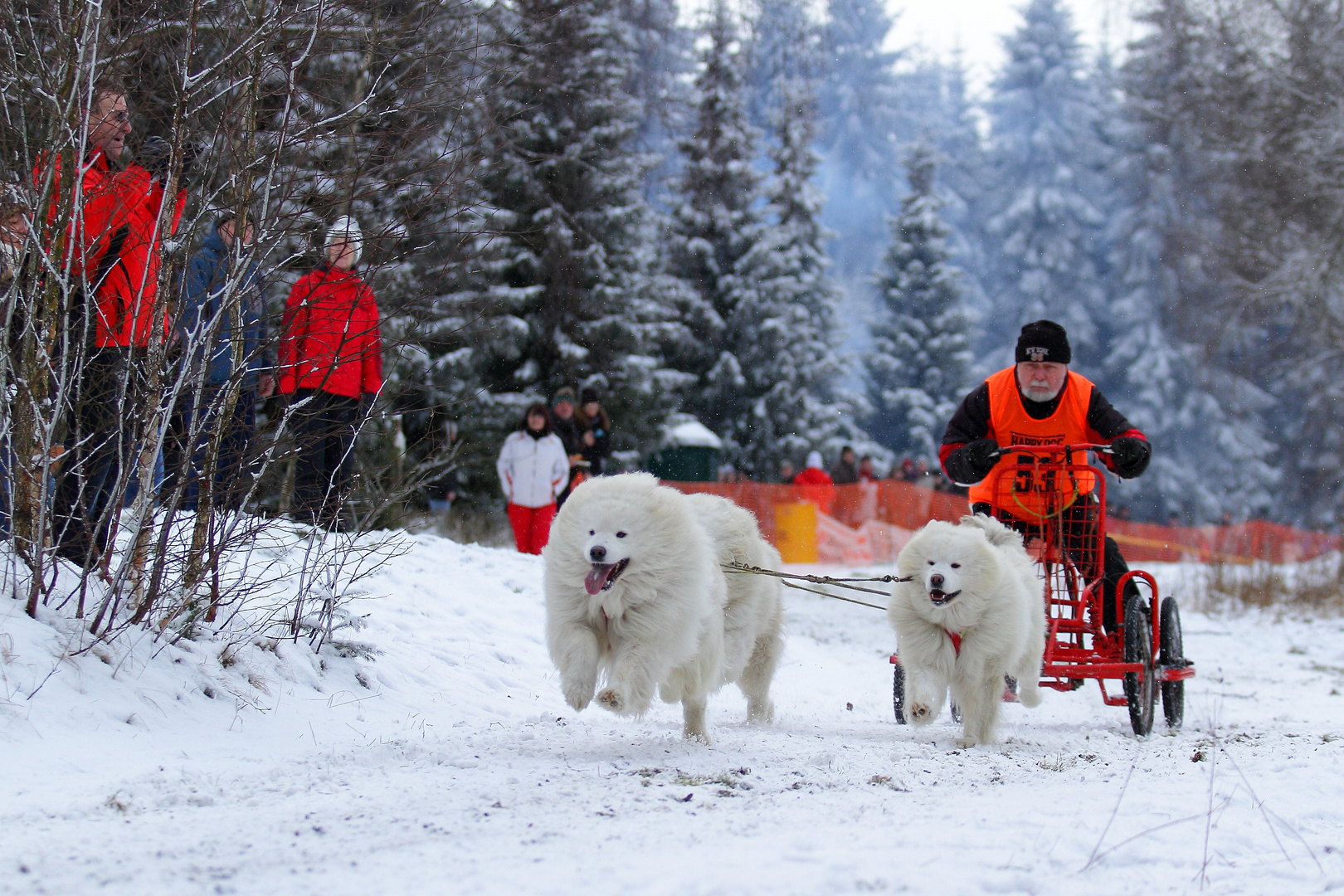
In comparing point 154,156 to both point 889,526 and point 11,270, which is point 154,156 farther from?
point 889,526

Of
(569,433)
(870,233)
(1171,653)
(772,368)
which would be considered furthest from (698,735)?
(870,233)

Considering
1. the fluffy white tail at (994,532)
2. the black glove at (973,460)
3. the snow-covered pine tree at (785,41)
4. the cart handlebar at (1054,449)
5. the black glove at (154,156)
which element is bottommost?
the fluffy white tail at (994,532)

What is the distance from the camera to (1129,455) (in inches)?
217

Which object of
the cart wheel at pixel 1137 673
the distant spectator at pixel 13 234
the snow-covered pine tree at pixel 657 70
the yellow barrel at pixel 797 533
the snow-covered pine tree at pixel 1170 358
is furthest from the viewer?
the snow-covered pine tree at pixel 1170 358

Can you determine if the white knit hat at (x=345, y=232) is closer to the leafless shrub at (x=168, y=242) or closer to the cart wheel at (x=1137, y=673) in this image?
the leafless shrub at (x=168, y=242)

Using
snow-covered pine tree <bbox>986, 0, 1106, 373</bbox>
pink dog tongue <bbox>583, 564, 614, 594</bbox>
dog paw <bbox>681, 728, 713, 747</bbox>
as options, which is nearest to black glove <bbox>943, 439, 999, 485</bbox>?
dog paw <bbox>681, 728, 713, 747</bbox>

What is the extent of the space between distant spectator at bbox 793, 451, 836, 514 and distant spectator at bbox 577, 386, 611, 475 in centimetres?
540

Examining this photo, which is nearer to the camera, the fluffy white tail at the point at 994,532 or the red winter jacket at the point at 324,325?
the red winter jacket at the point at 324,325

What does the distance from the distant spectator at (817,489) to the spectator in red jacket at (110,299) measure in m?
13.0

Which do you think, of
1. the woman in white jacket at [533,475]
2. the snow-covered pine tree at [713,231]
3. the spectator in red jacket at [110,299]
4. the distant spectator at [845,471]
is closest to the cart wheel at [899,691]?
the spectator in red jacket at [110,299]

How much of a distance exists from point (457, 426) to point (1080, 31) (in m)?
29.9

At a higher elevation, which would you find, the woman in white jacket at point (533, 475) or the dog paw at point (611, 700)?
the woman in white jacket at point (533, 475)

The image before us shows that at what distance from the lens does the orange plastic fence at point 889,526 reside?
16469mm

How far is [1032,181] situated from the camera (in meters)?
35.8
